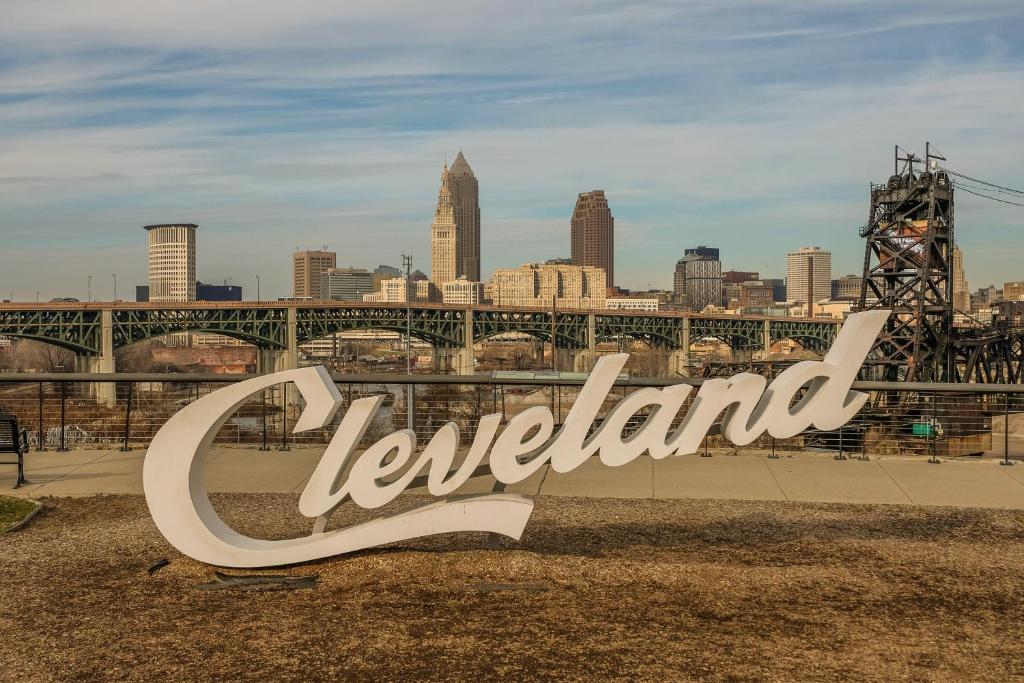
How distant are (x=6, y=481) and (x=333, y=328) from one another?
9494 cm

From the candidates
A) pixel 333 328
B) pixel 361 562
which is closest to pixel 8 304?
pixel 333 328

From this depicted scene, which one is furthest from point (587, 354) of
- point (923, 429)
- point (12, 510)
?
point (12, 510)

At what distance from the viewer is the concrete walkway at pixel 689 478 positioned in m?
11.3

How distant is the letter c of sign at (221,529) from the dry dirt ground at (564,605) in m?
0.20

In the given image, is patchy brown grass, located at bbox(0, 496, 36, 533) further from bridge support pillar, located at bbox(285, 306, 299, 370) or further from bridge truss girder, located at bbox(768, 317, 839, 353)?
bridge truss girder, located at bbox(768, 317, 839, 353)

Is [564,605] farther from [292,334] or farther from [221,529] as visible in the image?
[292,334]

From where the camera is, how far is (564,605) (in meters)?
7.46

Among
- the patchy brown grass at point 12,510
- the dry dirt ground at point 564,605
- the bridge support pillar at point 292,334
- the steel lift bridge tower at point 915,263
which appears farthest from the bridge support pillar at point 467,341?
the dry dirt ground at point 564,605

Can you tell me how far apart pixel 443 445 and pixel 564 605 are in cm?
170

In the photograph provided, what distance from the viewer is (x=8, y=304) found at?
86.3m

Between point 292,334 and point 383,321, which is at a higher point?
point 383,321

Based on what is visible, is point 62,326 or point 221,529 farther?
point 62,326

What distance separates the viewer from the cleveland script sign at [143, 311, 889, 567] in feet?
27.7

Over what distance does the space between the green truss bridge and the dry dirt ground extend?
55317 millimetres
